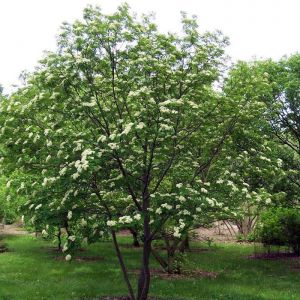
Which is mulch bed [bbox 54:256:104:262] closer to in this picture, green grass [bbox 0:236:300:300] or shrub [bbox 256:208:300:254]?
green grass [bbox 0:236:300:300]

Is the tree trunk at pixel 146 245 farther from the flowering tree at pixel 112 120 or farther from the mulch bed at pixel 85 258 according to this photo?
the mulch bed at pixel 85 258

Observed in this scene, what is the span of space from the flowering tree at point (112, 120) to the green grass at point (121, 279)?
3437mm

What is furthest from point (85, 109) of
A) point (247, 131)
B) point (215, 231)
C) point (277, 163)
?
point (215, 231)

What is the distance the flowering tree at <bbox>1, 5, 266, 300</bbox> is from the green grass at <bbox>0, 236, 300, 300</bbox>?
3.44 m

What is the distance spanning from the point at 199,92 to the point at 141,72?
178cm

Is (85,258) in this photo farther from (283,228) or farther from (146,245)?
(146,245)

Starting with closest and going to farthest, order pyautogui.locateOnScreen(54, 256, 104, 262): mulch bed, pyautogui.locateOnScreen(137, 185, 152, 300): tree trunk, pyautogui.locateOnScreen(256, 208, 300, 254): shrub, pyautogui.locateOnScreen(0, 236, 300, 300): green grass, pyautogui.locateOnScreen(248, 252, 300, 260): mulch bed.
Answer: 1. pyautogui.locateOnScreen(137, 185, 152, 300): tree trunk
2. pyautogui.locateOnScreen(0, 236, 300, 300): green grass
3. pyautogui.locateOnScreen(54, 256, 104, 262): mulch bed
4. pyautogui.locateOnScreen(256, 208, 300, 254): shrub
5. pyautogui.locateOnScreen(248, 252, 300, 260): mulch bed

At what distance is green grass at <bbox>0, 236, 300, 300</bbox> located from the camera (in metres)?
14.9

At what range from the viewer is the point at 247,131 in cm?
1371

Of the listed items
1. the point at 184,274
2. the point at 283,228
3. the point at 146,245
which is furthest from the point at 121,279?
the point at 283,228

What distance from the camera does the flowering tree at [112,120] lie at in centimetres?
1094

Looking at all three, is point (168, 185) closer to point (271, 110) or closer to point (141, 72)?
point (141, 72)

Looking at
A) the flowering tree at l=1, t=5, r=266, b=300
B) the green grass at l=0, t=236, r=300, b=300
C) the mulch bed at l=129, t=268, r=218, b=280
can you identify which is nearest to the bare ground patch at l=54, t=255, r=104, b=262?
the green grass at l=0, t=236, r=300, b=300

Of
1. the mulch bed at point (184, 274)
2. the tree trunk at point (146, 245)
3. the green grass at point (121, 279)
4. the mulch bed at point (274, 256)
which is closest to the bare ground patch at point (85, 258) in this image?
the green grass at point (121, 279)
